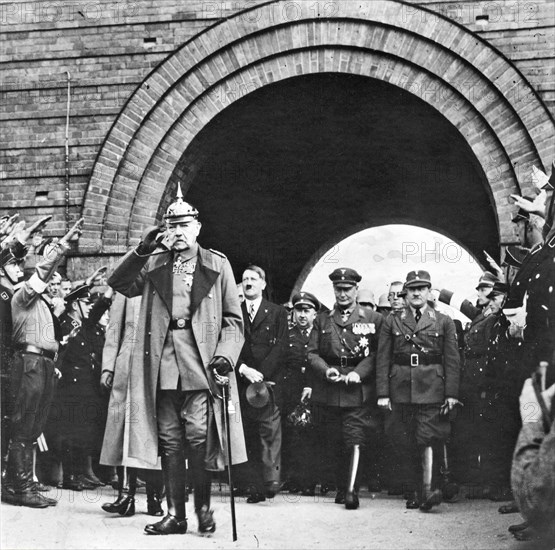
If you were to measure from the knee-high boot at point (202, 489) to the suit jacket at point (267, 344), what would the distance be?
3.56 feet

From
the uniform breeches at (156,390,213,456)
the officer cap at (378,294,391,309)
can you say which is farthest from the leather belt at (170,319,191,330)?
the officer cap at (378,294,391,309)

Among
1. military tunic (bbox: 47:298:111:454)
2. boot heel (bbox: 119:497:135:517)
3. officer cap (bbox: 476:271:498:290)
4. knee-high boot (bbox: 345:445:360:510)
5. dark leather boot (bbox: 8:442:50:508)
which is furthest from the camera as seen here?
officer cap (bbox: 476:271:498:290)

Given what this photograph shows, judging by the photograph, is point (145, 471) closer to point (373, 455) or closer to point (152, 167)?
point (373, 455)

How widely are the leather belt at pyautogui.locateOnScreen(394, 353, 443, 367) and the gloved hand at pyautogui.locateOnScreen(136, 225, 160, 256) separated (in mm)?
1976

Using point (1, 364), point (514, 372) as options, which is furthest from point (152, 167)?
point (514, 372)

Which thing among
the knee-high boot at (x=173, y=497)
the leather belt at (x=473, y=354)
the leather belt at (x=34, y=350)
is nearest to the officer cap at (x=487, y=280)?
the leather belt at (x=473, y=354)

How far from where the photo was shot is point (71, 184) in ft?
29.1

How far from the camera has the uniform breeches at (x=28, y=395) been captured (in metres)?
7.61

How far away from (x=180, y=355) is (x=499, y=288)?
8.07 ft

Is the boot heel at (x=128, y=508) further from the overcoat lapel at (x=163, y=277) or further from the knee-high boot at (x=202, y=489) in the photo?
the overcoat lapel at (x=163, y=277)

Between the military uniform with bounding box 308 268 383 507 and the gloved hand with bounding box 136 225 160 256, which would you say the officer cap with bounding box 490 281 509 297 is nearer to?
the military uniform with bounding box 308 268 383 507

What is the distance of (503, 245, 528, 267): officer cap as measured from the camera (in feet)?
24.9

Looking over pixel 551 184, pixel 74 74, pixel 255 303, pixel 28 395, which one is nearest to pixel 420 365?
pixel 255 303

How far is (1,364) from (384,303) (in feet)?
11.8
